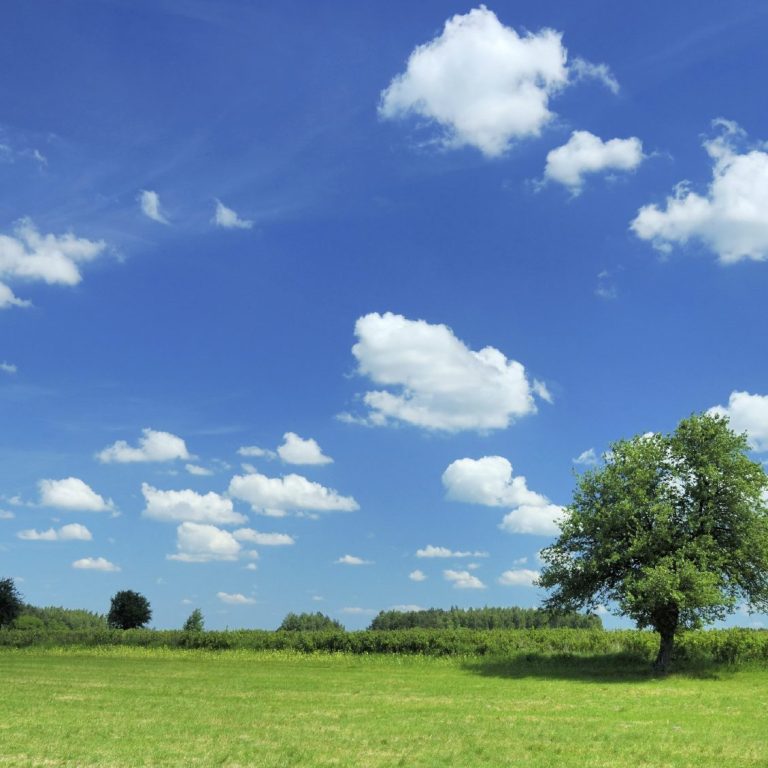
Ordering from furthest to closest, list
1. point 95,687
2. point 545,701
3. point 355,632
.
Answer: point 355,632, point 95,687, point 545,701

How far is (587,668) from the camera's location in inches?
1788

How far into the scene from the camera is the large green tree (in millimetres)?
41844

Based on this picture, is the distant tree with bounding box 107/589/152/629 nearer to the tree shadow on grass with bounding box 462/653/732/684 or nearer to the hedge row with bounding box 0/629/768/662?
the hedge row with bounding box 0/629/768/662

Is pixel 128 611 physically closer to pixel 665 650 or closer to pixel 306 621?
pixel 306 621

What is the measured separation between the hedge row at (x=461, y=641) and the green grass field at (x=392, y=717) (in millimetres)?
3034

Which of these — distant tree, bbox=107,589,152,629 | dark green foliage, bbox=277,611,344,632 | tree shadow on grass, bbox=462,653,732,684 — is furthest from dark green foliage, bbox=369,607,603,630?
tree shadow on grass, bbox=462,653,732,684

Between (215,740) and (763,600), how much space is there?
3517 centimetres

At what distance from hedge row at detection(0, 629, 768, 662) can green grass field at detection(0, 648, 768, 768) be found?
3.03m

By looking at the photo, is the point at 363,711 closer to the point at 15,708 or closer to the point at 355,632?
the point at 15,708

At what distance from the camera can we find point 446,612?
148500 millimetres

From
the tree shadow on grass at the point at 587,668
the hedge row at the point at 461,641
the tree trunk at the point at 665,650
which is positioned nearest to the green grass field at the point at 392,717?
the tree shadow on grass at the point at 587,668

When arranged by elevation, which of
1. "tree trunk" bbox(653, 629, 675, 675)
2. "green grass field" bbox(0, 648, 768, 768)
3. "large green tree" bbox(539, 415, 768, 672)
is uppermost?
"large green tree" bbox(539, 415, 768, 672)

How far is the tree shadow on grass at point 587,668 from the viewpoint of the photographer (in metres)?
41.4

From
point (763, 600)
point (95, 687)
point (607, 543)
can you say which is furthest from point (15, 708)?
point (763, 600)
